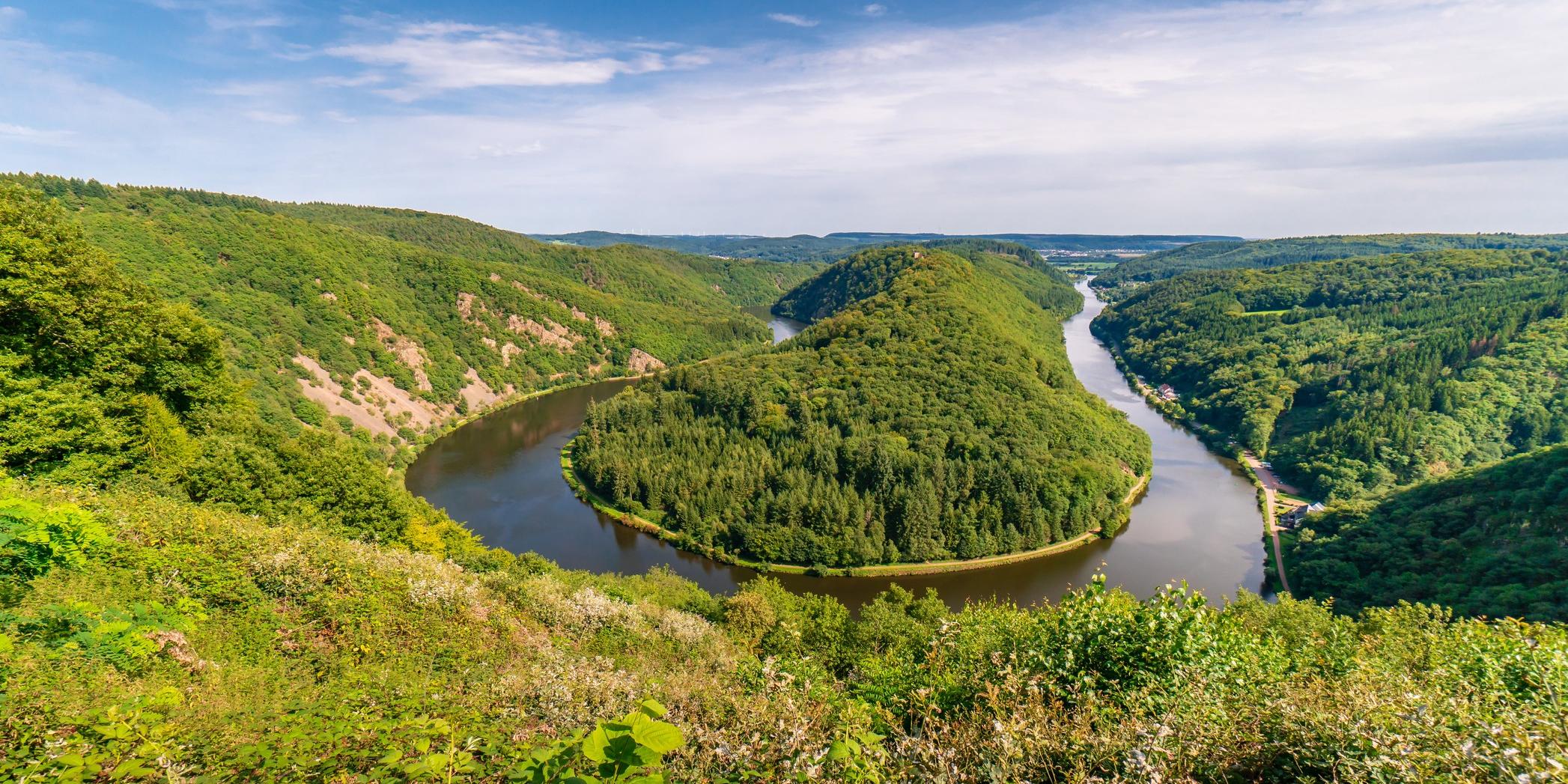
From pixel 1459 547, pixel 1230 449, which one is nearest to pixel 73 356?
pixel 1459 547

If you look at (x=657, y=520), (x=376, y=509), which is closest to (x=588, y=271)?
(x=657, y=520)

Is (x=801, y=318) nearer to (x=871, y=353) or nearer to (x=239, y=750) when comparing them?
(x=871, y=353)

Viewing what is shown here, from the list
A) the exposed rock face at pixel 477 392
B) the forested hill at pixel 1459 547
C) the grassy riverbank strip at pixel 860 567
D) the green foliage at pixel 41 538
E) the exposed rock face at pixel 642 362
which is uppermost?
the green foliage at pixel 41 538

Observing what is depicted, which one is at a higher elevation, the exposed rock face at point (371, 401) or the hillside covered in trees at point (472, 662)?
the hillside covered in trees at point (472, 662)

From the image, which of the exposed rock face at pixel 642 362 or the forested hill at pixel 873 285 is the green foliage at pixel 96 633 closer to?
the exposed rock face at pixel 642 362

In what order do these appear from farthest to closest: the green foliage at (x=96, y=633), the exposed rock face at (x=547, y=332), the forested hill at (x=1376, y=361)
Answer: the exposed rock face at (x=547, y=332)
the forested hill at (x=1376, y=361)
the green foliage at (x=96, y=633)

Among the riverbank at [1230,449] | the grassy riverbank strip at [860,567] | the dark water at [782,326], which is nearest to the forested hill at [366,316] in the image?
the dark water at [782,326]

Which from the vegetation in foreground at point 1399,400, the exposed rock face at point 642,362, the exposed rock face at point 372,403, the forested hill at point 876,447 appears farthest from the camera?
the exposed rock face at point 642,362
